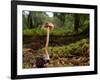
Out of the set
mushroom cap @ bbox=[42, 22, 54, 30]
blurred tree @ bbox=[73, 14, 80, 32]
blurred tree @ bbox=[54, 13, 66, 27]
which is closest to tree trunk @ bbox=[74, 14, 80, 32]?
blurred tree @ bbox=[73, 14, 80, 32]

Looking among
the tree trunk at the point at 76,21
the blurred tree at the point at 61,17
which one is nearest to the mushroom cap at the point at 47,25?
the blurred tree at the point at 61,17

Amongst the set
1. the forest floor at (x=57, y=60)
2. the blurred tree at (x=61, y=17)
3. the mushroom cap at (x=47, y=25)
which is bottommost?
the forest floor at (x=57, y=60)

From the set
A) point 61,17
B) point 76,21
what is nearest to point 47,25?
point 61,17

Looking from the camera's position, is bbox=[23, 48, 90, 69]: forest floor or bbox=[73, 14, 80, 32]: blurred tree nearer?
bbox=[23, 48, 90, 69]: forest floor

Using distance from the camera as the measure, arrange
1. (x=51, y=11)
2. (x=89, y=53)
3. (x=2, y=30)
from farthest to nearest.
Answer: (x=89, y=53) → (x=51, y=11) → (x=2, y=30)

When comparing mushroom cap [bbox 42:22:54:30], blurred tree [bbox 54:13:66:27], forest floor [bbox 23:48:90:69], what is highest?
blurred tree [bbox 54:13:66:27]

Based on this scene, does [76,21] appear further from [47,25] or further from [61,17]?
[47,25]

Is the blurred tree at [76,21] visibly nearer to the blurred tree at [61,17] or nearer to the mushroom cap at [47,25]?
the blurred tree at [61,17]

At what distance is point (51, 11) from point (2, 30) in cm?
49

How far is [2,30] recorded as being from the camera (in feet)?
6.21

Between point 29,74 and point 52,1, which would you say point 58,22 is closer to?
point 52,1

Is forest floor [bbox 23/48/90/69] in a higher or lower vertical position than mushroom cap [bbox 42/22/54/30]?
lower

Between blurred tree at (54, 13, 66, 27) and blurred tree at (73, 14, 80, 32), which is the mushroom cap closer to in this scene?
blurred tree at (54, 13, 66, 27)

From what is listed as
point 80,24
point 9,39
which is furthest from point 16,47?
point 80,24
